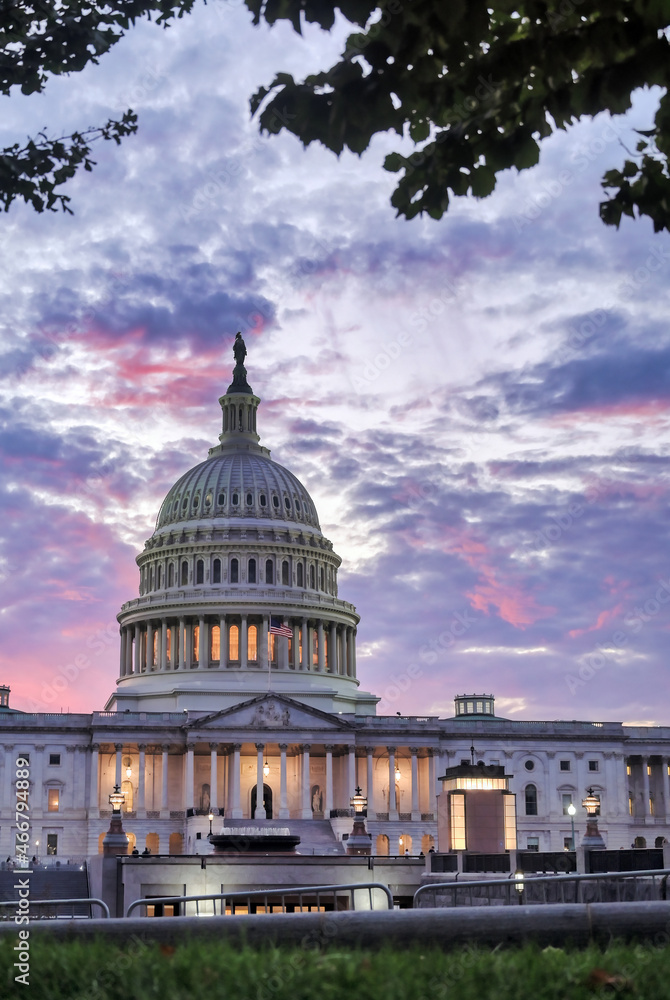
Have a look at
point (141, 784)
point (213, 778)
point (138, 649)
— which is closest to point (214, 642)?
point (138, 649)

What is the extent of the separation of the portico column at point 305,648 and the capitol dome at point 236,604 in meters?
0.10

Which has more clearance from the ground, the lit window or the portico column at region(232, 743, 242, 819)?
the lit window

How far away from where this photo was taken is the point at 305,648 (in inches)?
5379

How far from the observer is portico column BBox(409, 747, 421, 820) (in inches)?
4766

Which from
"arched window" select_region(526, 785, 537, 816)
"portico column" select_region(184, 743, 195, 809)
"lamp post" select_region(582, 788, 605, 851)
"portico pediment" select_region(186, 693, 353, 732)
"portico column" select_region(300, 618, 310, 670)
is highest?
"portico column" select_region(300, 618, 310, 670)

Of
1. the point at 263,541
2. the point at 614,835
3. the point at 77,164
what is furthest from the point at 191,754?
the point at 77,164

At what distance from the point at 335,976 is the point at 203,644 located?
4901 inches

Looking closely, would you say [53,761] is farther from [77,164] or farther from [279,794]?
[77,164]

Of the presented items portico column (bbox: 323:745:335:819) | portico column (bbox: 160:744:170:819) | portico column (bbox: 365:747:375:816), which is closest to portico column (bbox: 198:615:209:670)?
portico column (bbox: 160:744:170:819)

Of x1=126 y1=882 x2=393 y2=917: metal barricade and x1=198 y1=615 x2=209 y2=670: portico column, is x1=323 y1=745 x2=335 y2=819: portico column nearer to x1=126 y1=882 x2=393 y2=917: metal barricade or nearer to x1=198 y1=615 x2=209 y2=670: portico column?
x1=198 y1=615 x2=209 y2=670: portico column

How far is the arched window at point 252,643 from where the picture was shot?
135 metres

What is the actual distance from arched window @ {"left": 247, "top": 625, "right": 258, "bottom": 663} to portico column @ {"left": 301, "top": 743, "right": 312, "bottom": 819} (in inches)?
689

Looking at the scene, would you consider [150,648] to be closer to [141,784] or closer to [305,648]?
[305,648]

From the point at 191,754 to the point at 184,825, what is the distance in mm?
6140
